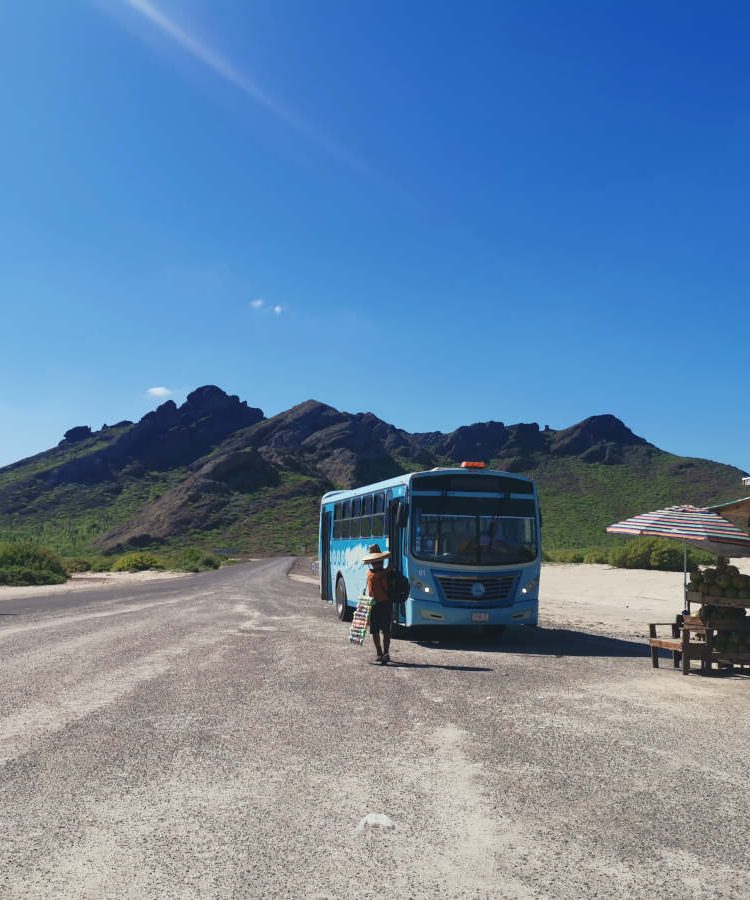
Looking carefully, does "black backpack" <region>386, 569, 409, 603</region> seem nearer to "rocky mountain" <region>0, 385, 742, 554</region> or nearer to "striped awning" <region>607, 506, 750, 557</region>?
"striped awning" <region>607, 506, 750, 557</region>

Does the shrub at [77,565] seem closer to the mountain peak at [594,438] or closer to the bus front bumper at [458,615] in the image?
the bus front bumper at [458,615]

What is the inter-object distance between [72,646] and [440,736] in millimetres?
9248

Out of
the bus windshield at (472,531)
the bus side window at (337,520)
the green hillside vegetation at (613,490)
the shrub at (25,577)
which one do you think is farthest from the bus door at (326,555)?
the green hillside vegetation at (613,490)

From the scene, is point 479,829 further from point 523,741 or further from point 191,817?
point 523,741

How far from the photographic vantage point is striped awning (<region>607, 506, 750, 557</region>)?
1116 cm

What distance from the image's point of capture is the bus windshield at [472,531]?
575 inches

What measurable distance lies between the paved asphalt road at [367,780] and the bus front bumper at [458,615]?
2168 mm

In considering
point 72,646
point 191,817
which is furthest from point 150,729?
point 72,646

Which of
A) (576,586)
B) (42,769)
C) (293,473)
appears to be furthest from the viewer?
(293,473)

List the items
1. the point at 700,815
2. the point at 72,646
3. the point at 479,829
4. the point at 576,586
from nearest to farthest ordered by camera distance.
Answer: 1. the point at 479,829
2. the point at 700,815
3. the point at 72,646
4. the point at 576,586

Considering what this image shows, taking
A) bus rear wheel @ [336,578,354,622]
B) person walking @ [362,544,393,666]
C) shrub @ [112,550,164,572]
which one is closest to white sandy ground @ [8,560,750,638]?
bus rear wheel @ [336,578,354,622]

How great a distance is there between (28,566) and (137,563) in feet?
78.7

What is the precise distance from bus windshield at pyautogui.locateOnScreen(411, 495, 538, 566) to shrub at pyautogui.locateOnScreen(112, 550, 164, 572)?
2204 inches

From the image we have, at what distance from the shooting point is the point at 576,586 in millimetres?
37094
